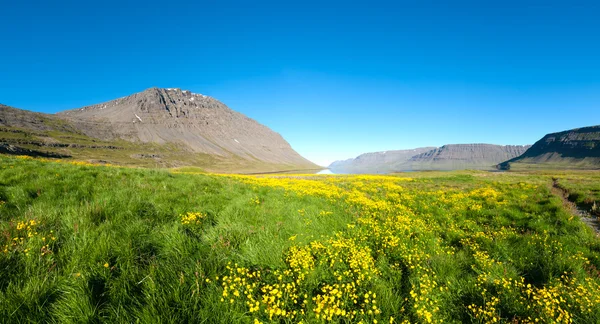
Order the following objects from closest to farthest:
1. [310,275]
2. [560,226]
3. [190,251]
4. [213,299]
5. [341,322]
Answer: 1. [213,299]
2. [341,322]
3. [310,275]
4. [190,251]
5. [560,226]

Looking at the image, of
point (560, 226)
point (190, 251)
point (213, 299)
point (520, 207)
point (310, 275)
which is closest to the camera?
point (213, 299)

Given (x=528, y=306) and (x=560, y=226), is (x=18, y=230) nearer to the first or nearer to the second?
(x=528, y=306)

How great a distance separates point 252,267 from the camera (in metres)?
4.82

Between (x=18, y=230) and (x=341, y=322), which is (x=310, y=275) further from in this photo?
(x=18, y=230)

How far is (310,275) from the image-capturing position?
15.0 ft

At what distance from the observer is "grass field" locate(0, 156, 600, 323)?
3.26 metres

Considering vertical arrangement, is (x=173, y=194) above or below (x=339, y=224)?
above

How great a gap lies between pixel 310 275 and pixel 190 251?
2.74 metres

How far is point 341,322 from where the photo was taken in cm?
370

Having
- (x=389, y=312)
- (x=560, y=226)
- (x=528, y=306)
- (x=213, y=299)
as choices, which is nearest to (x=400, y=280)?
(x=389, y=312)

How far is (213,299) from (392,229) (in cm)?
690

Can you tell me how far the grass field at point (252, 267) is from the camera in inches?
128

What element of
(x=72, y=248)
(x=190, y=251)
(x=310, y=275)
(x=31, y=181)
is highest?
(x=31, y=181)

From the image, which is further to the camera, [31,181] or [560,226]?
[560,226]
